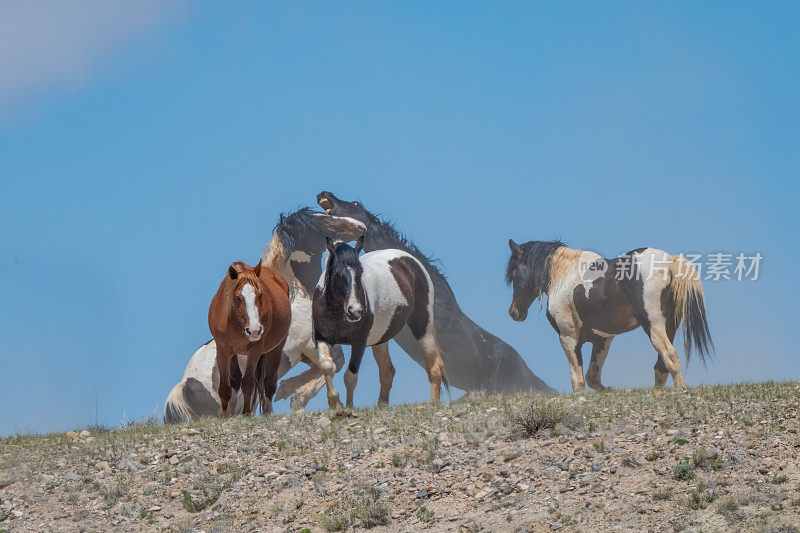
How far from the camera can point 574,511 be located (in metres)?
9.82

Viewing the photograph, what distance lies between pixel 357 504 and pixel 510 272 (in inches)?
413

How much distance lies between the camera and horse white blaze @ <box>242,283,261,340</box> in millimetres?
13414

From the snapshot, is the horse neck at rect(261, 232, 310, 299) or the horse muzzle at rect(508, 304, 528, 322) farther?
the horse muzzle at rect(508, 304, 528, 322)

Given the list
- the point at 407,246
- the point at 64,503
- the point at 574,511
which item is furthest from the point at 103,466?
the point at 407,246

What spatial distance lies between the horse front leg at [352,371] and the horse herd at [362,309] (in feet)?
0.05

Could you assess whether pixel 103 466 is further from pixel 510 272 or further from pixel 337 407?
pixel 510 272

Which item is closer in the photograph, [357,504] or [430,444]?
[357,504]

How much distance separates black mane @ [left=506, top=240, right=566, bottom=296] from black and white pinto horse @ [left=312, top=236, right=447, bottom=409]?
11.6 ft

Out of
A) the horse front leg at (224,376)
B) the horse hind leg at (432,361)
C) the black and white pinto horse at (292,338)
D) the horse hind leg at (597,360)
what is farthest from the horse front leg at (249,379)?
the horse hind leg at (597,360)

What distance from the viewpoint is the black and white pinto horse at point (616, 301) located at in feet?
56.9

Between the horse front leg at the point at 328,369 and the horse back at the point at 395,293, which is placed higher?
the horse back at the point at 395,293

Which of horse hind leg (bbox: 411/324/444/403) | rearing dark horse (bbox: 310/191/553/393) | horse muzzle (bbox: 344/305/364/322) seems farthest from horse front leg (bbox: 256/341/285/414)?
rearing dark horse (bbox: 310/191/553/393)

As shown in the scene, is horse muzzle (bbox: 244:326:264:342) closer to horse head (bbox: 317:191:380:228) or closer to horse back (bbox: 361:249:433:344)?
horse back (bbox: 361:249:433:344)

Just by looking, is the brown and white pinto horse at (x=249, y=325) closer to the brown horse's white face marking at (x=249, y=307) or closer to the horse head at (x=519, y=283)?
the brown horse's white face marking at (x=249, y=307)
